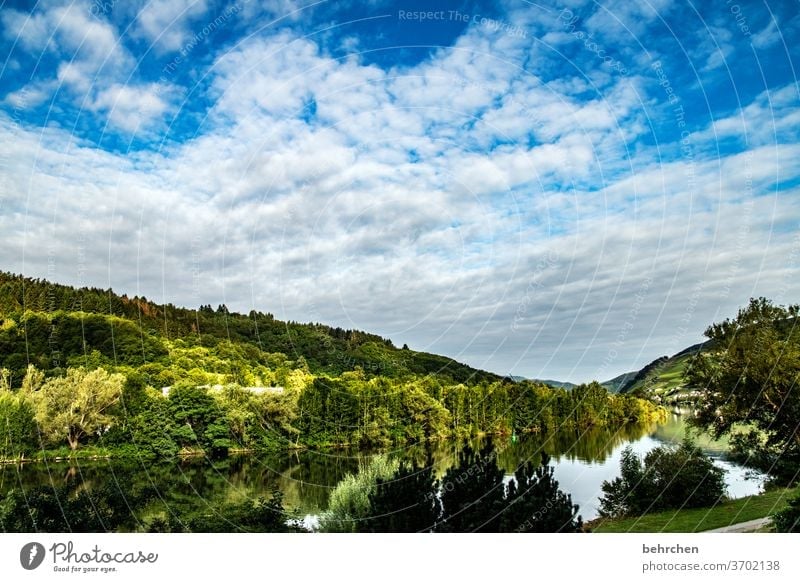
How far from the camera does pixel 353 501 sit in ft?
31.9

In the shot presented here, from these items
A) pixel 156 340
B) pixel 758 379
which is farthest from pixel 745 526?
pixel 156 340

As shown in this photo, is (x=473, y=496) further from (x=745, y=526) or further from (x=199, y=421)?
(x=199, y=421)

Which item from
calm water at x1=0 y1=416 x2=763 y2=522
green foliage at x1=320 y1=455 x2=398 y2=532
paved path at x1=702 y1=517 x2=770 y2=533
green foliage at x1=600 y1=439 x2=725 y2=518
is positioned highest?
green foliage at x1=320 y1=455 x2=398 y2=532

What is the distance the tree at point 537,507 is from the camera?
747cm

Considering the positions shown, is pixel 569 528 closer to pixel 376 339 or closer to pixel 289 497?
pixel 289 497

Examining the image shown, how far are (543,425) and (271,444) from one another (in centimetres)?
1718

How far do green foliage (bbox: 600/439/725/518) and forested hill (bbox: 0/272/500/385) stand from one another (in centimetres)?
1468

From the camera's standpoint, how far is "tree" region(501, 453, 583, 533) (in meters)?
7.47

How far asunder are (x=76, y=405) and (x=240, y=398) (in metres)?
7.17

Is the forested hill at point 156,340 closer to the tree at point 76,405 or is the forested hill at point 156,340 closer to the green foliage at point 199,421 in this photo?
the tree at point 76,405

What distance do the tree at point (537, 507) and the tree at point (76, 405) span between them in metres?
21.1

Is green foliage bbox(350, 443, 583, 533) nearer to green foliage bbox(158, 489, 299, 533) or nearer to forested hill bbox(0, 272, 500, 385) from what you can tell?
green foliage bbox(158, 489, 299, 533)

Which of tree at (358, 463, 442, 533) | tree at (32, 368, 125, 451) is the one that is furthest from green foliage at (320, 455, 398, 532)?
tree at (32, 368, 125, 451)
